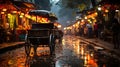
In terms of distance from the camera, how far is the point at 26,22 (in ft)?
151

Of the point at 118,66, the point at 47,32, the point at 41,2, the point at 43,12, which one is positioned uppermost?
the point at 41,2

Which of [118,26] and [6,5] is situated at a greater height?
[6,5]

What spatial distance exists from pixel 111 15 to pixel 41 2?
139ft

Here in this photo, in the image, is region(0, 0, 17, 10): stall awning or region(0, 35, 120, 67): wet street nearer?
region(0, 35, 120, 67): wet street

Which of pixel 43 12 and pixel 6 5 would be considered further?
pixel 43 12

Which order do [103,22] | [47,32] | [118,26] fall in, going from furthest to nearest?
[103,22], [118,26], [47,32]

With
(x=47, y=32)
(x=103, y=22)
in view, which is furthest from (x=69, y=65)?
(x=103, y=22)

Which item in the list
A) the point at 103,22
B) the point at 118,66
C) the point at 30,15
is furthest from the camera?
the point at 103,22

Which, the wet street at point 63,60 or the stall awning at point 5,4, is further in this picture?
the stall awning at point 5,4

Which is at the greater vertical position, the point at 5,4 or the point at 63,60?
the point at 5,4

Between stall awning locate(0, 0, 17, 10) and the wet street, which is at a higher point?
stall awning locate(0, 0, 17, 10)

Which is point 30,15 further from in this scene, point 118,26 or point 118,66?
point 118,66

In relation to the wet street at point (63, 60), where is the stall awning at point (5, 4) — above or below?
above

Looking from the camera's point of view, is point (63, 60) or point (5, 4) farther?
point (5, 4)
